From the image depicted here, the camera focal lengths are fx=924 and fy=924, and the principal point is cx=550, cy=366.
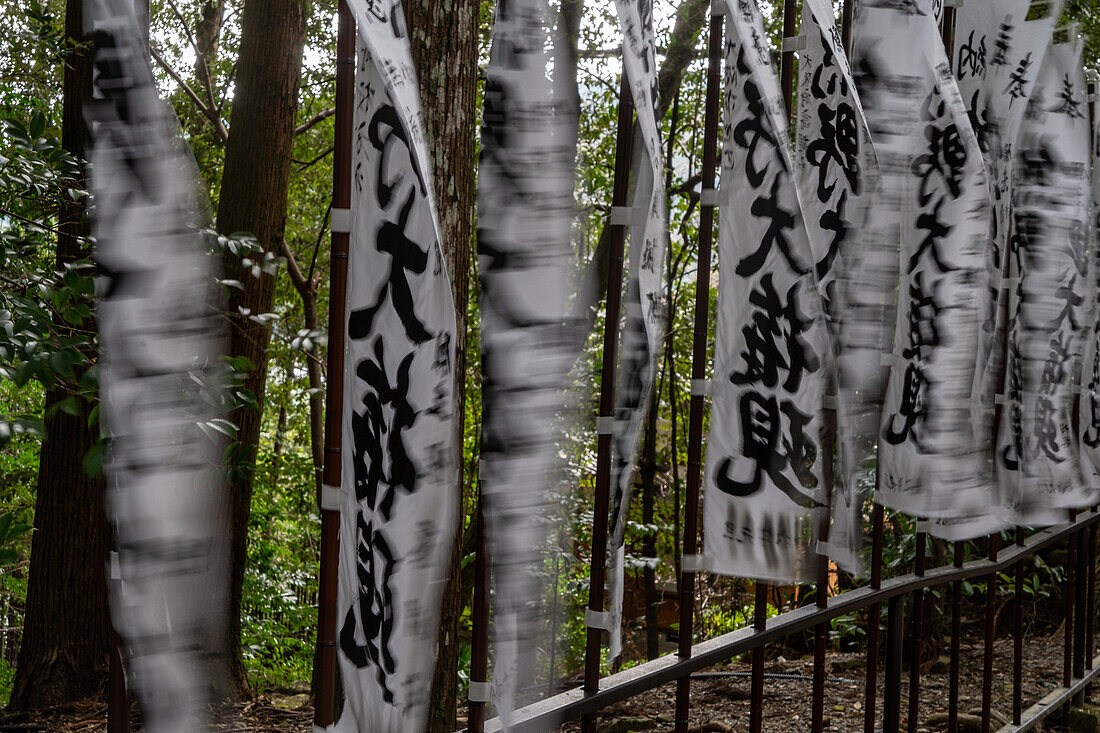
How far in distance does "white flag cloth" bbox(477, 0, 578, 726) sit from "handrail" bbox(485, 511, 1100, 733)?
12.7 inches

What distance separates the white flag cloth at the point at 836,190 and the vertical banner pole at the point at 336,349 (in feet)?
3.43

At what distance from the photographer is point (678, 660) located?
1.99 meters

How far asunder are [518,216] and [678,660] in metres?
1.10

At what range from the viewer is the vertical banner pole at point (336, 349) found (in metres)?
1.41

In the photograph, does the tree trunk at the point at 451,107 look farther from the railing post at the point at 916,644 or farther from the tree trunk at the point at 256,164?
the tree trunk at the point at 256,164

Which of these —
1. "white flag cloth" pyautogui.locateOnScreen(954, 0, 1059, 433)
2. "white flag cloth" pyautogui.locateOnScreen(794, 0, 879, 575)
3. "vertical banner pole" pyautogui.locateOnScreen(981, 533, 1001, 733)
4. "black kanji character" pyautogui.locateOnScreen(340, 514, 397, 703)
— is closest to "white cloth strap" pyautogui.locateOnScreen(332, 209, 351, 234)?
"black kanji character" pyautogui.locateOnScreen(340, 514, 397, 703)

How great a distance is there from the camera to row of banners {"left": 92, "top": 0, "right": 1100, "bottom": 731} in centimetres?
110

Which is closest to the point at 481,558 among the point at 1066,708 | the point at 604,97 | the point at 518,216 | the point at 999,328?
the point at 518,216

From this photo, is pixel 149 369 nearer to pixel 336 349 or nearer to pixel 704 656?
pixel 336 349

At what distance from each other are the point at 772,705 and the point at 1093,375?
6.16 ft

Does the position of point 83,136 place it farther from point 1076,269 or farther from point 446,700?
point 1076,269

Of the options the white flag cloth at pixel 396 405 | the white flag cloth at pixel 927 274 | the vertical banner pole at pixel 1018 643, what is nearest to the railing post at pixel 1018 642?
the vertical banner pole at pixel 1018 643

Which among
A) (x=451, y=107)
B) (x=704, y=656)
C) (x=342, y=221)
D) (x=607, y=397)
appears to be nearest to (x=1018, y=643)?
(x=704, y=656)

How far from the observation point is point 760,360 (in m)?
1.91
